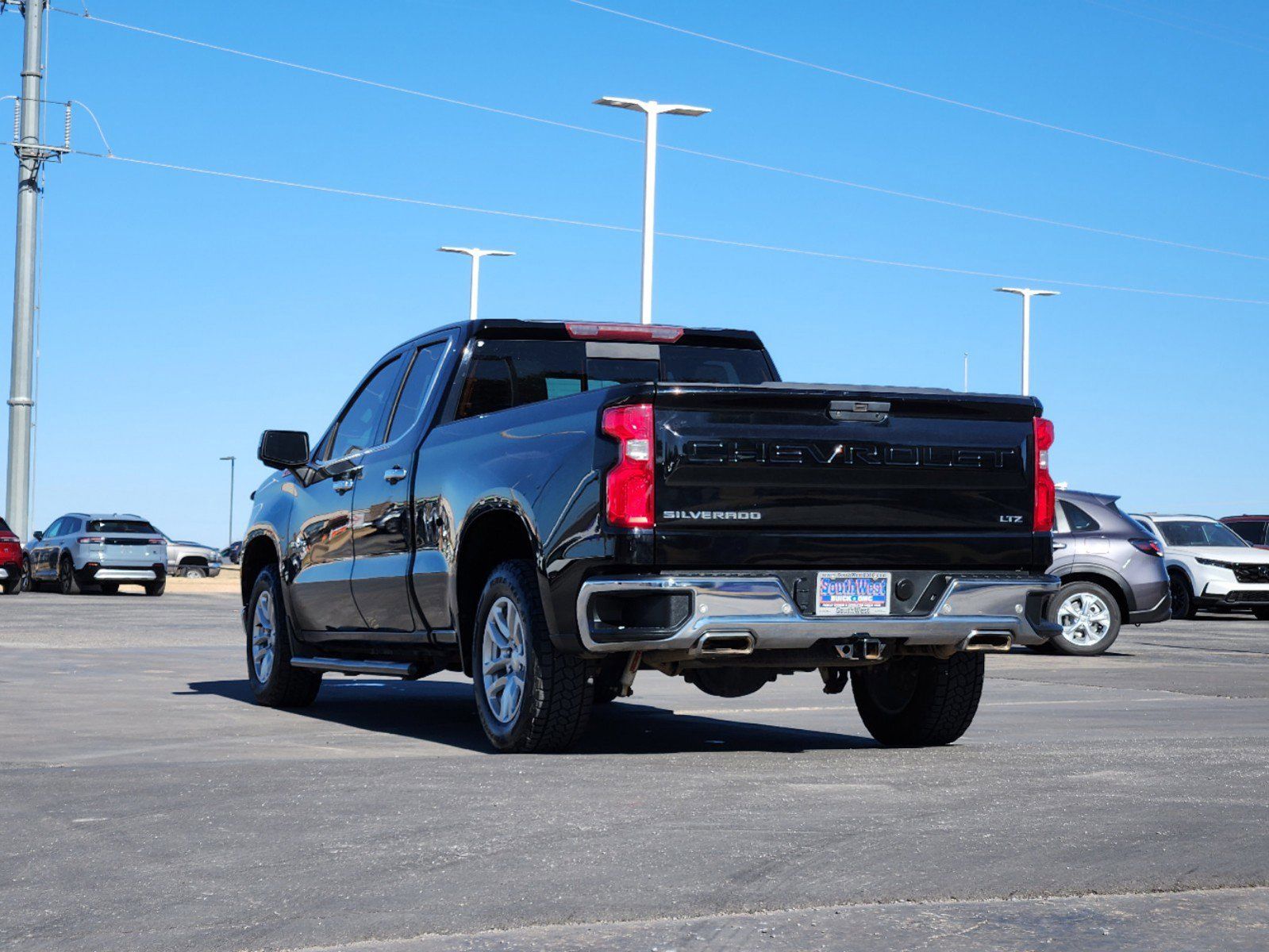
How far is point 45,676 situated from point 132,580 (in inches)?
Answer: 912

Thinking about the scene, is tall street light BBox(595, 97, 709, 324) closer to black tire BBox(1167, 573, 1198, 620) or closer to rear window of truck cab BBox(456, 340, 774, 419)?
black tire BBox(1167, 573, 1198, 620)

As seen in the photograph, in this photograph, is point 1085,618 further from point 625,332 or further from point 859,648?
point 859,648

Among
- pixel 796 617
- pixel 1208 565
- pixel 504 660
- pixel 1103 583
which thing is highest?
pixel 1208 565

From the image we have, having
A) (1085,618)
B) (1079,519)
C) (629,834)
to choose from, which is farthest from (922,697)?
(1079,519)

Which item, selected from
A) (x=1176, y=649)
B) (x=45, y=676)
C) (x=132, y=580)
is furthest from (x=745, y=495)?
(x=132, y=580)

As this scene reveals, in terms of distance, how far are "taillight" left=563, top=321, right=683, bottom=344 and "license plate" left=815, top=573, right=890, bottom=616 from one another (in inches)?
94.2

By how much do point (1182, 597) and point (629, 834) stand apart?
23.3 metres

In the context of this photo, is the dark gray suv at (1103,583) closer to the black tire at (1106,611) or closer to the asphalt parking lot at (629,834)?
the black tire at (1106,611)

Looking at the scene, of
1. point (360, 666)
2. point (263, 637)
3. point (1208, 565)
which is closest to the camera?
point (360, 666)

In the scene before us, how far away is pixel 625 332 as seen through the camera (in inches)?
375

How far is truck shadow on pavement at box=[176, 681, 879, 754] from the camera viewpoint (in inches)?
344

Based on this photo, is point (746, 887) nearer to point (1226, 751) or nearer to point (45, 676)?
point (1226, 751)

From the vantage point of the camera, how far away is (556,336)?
9367 millimetres

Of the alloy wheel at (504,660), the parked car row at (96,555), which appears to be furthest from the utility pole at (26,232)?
the alloy wheel at (504,660)
